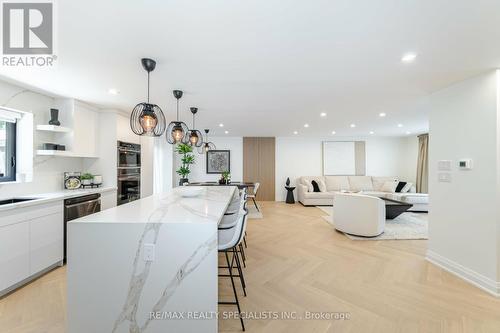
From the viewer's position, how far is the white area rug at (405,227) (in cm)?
420

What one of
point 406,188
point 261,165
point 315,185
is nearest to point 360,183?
point 406,188

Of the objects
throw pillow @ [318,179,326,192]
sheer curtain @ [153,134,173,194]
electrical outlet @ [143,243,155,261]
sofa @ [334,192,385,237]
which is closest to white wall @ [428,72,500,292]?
sofa @ [334,192,385,237]

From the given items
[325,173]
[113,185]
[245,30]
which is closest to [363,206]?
[245,30]

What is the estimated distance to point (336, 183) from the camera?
7.95 meters

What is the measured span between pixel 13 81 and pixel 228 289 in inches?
148

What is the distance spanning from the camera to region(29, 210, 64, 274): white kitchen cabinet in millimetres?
2604

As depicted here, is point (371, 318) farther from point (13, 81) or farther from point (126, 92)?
point (13, 81)

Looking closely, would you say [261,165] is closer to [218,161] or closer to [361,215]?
[218,161]

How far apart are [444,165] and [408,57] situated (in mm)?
1739

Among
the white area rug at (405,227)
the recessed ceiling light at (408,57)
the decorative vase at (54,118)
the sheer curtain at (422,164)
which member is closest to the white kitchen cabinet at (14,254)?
the decorative vase at (54,118)

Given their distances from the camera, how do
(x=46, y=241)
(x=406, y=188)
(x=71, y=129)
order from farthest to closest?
(x=406, y=188)
(x=71, y=129)
(x=46, y=241)

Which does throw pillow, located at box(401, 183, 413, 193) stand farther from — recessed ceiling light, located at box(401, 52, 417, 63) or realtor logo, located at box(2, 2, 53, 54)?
realtor logo, located at box(2, 2, 53, 54)

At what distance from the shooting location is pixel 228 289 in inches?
96.0

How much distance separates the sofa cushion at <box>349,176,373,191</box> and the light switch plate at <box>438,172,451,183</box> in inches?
199
